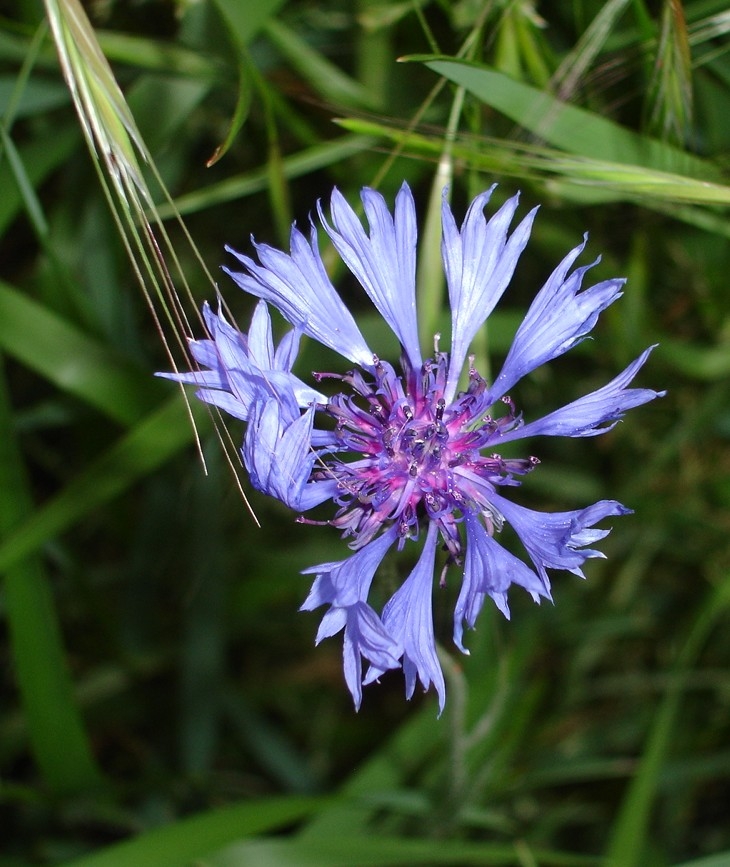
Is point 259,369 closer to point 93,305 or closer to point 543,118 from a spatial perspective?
point 543,118

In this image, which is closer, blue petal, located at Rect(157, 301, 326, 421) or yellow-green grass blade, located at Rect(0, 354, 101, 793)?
blue petal, located at Rect(157, 301, 326, 421)

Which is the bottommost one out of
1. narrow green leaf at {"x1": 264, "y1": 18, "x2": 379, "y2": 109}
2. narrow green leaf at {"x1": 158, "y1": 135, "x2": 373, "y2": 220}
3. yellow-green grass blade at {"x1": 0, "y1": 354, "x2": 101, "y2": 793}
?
yellow-green grass blade at {"x1": 0, "y1": 354, "x2": 101, "y2": 793}

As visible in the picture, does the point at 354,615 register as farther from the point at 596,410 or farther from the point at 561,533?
the point at 596,410

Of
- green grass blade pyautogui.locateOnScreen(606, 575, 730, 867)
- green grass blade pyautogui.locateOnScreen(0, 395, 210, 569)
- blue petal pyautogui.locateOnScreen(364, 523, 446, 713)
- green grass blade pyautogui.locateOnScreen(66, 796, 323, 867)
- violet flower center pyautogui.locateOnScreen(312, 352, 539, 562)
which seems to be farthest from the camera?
green grass blade pyautogui.locateOnScreen(606, 575, 730, 867)

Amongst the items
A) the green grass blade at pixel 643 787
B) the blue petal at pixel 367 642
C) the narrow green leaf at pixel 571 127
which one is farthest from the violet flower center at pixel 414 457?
the green grass blade at pixel 643 787

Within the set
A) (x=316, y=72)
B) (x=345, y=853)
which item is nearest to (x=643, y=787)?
(x=345, y=853)

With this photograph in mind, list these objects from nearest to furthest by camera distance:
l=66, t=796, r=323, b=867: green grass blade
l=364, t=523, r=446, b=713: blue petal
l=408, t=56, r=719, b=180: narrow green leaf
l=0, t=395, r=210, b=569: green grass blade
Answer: l=364, t=523, r=446, b=713: blue petal
l=408, t=56, r=719, b=180: narrow green leaf
l=66, t=796, r=323, b=867: green grass blade
l=0, t=395, r=210, b=569: green grass blade

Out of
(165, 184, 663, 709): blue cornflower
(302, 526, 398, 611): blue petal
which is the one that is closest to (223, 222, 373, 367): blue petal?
(165, 184, 663, 709): blue cornflower

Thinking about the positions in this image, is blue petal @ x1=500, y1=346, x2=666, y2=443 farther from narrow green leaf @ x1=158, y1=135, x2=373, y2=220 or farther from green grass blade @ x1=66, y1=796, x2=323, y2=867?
green grass blade @ x1=66, y1=796, x2=323, y2=867

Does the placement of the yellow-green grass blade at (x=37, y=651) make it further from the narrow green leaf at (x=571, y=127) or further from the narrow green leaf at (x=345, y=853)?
the narrow green leaf at (x=571, y=127)
